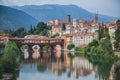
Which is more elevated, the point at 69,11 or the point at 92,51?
the point at 69,11

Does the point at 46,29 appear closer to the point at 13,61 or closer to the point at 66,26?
the point at 66,26

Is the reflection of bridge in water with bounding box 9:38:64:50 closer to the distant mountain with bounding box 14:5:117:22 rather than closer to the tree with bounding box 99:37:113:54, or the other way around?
the tree with bounding box 99:37:113:54

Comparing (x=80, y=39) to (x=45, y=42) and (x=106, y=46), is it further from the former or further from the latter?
(x=106, y=46)

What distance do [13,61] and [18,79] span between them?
1.19 m

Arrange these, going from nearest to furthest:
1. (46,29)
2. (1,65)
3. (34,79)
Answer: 1. (1,65)
2. (34,79)
3. (46,29)

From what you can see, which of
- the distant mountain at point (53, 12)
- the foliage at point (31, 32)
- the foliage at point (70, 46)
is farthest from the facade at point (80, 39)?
the distant mountain at point (53, 12)

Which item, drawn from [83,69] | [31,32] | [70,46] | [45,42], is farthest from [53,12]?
[83,69]

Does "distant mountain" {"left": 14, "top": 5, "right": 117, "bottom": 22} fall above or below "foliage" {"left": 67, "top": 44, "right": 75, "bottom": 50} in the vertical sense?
above

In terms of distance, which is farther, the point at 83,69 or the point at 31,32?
the point at 31,32

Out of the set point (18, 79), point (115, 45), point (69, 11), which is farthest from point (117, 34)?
point (69, 11)

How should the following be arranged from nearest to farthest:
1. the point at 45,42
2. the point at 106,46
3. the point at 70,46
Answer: the point at 106,46, the point at 70,46, the point at 45,42

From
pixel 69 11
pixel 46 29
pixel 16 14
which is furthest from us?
pixel 69 11

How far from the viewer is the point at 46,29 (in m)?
34.0

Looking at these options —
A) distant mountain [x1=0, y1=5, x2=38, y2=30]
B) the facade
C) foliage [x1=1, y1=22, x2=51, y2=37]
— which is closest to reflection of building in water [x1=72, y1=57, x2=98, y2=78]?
the facade
